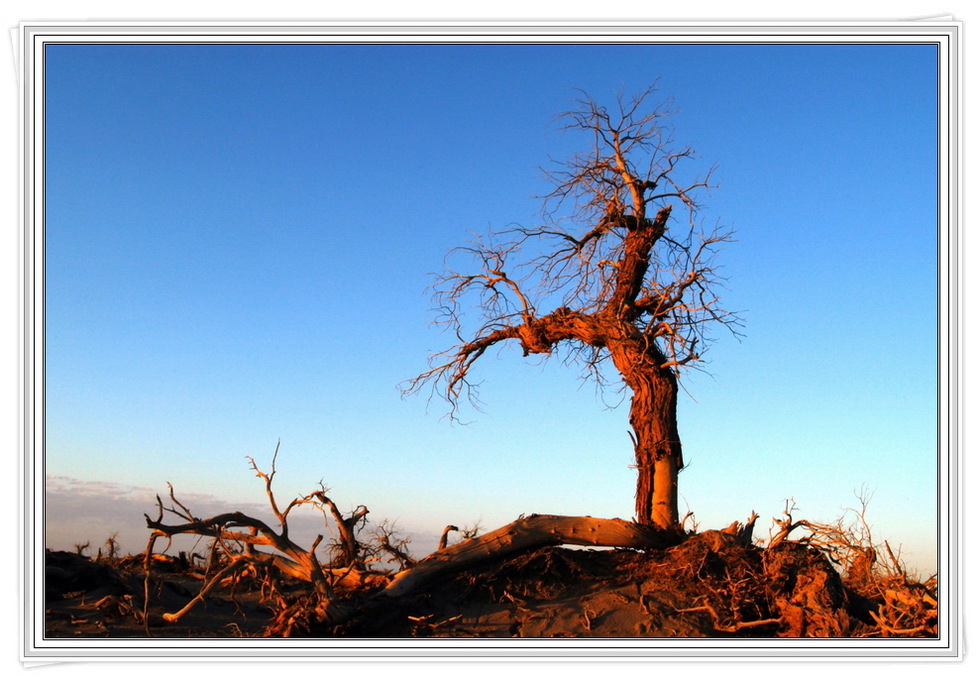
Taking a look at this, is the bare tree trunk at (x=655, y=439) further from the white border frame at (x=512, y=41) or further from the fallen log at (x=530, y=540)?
the white border frame at (x=512, y=41)

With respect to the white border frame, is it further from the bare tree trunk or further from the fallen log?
the bare tree trunk

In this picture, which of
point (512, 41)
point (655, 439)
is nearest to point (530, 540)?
point (655, 439)

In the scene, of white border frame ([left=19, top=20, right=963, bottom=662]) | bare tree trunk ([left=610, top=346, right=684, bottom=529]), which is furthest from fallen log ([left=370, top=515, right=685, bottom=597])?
white border frame ([left=19, top=20, right=963, bottom=662])

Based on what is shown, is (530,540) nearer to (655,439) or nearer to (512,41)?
(655,439)

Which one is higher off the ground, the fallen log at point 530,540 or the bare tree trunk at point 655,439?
the bare tree trunk at point 655,439

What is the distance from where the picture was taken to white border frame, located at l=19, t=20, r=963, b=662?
25.6ft

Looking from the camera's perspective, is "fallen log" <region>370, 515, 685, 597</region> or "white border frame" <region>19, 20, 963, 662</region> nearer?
"white border frame" <region>19, 20, 963, 662</region>

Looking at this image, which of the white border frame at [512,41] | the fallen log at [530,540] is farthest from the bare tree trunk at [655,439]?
the white border frame at [512,41]

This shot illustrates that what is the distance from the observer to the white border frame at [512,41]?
780 centimetres

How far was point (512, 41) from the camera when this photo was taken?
323 inches
